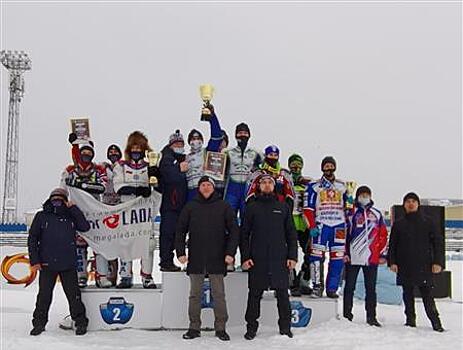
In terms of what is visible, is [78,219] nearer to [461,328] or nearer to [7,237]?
[461,328]

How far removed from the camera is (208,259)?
638 cm

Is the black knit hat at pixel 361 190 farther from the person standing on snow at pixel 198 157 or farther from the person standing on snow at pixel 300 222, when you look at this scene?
the person standing on snow at pixel 198 157

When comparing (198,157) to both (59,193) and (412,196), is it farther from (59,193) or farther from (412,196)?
(412,196)

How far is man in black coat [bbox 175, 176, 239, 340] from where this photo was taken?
6391mm

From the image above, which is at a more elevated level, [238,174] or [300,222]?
[238,174]

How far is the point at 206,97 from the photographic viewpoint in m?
7.00

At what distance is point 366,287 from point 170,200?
261 cm

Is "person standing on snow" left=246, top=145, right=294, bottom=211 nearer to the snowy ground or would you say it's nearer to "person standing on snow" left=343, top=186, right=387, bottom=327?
"person standing on snow" left=343, top=186, right=387, bottom=327

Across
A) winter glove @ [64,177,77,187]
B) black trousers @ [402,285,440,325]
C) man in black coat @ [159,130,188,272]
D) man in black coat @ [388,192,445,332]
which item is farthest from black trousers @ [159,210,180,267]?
black trousers @ [402,285,440,325]

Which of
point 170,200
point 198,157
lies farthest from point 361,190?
point 170,200

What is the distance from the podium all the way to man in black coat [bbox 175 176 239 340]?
0.48 m

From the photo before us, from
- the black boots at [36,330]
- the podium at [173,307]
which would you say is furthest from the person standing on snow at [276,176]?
the black boots at [36,330]

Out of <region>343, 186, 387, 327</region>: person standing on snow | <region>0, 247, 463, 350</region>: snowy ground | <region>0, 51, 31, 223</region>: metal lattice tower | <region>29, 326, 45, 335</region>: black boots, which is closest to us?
<region>0, 247, 463, 350</region>: snowy ground

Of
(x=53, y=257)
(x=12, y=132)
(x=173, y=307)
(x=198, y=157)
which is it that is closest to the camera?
(x=53, y=257)
